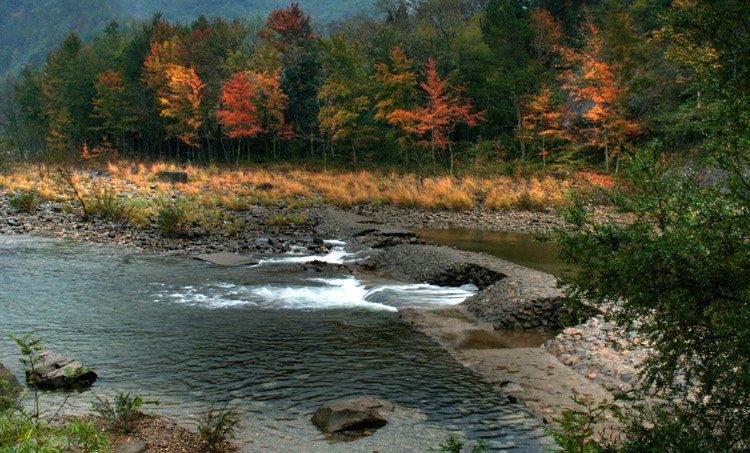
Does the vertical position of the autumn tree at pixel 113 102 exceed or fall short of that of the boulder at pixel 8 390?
it exceeds it

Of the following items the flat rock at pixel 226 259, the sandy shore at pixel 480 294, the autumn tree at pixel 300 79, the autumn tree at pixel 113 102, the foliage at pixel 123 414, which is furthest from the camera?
the autumn tree at pixel 113 102

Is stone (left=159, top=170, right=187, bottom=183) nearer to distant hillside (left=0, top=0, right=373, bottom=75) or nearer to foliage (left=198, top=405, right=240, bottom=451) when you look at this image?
foliage (left=198, top=405, right=240, bottom=451)

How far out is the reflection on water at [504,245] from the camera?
12.7 m

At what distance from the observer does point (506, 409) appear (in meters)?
5.13

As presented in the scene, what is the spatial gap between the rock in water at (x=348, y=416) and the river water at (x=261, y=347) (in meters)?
0.12

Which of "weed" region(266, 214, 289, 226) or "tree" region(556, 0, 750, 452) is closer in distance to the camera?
"tree" region(556, 0, 750, 452)

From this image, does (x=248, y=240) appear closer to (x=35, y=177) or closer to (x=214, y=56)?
(x=35, y=177)

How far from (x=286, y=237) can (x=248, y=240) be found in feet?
4.78

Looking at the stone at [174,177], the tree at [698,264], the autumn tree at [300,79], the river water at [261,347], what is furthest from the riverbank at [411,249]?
the autumn tree at [300,79]

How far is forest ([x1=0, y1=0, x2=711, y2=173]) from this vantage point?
29.3 meters

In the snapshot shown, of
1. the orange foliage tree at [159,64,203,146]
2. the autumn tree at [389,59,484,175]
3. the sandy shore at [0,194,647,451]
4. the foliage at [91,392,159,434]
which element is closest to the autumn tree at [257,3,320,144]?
the orange foliage tree at [159,64,203,146]

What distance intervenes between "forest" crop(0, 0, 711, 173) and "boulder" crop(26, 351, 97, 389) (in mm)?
25375

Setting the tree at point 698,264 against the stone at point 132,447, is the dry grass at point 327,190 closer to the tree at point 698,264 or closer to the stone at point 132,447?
the tree at point 698,264

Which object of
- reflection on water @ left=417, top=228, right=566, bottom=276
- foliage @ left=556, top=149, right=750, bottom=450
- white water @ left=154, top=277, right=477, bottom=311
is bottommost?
reflection on water @ left=417, top=228, right=566, bottom=276
